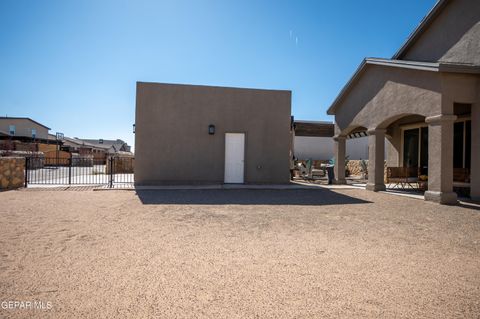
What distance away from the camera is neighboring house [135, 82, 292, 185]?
38.4 ft

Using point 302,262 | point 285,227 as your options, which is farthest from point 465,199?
point 302,262

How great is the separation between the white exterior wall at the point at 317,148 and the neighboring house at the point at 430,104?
10.5m

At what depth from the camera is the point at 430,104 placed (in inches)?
332

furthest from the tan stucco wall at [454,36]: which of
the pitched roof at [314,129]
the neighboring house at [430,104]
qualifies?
the pitched roof at [314,129]

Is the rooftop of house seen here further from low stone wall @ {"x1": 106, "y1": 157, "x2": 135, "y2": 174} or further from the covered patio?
low stone wall @ {"x1": 106, "y1": 157, "x2": 135, "y2": 174}

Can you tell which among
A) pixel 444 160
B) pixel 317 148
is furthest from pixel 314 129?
pixel 444 160

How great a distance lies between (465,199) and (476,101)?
297cm

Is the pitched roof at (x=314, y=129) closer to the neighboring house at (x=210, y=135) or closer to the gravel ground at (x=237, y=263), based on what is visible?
the neighboring house at (x=210, y=135)

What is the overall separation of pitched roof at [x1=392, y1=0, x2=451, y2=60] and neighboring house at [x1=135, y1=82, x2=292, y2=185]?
549 cm

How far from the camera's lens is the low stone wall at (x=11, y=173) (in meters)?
9.95

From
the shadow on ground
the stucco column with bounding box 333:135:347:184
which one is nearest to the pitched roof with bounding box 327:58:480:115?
the stucco column with bounding box 333:135:347:184

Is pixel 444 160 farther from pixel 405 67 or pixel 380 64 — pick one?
pixel 380 64

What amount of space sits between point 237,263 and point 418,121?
12.1 meters
